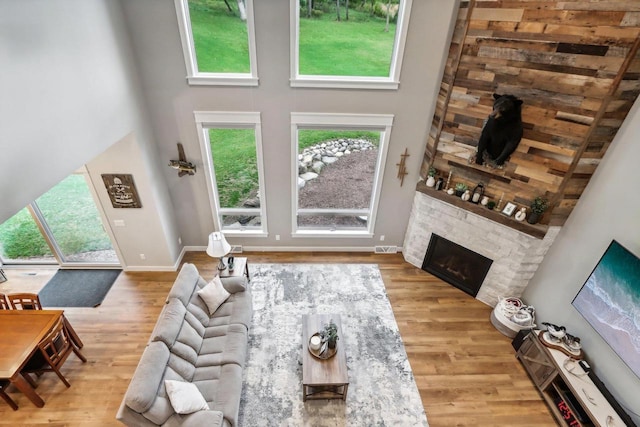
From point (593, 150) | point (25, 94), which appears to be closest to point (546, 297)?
point (593, 150)

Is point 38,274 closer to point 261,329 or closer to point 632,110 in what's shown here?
point 261,329

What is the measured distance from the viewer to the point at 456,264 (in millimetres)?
5465

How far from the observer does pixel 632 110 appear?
3.43 m

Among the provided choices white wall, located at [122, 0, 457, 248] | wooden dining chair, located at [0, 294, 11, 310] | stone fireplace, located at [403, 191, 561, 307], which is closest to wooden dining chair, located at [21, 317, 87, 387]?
wooden dining chair, located at [0, 294, 11, 310]

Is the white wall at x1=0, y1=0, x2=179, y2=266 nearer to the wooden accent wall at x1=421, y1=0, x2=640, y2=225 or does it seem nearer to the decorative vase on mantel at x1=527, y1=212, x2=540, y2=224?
the wooden accent wall at x1=421, y1=0, x2=640, y2=225

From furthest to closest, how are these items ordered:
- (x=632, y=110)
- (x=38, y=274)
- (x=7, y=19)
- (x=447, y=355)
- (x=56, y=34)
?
(x=38, y=274) < (x=447, y=355) < (x=632, y=110) < (x=56, y=34) < (x=7, y=19)

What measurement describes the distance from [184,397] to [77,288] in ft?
11.4

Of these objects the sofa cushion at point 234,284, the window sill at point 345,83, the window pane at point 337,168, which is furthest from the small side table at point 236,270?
the window sill at point 345,83

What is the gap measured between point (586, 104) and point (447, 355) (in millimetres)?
3623

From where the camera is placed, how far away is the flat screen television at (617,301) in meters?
3.18

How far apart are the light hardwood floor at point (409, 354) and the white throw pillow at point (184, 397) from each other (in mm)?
1176

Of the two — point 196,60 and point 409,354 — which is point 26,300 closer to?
point 196,60

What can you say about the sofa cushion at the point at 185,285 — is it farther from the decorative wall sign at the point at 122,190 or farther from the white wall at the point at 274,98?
the white wall at the point at 274,98

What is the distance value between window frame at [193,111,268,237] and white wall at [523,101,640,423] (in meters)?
4.61
